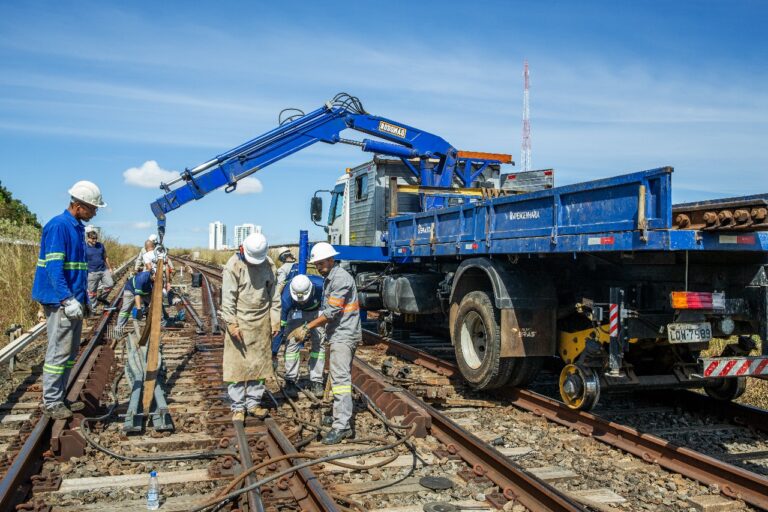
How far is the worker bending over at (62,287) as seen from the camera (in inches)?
215

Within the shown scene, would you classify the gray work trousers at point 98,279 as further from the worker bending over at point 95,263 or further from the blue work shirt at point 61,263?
the blue work shirt at point 61,263

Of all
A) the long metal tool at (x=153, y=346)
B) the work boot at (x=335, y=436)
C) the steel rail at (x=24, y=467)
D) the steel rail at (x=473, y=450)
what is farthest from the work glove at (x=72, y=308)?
the steel rail at (x=473, y=450)

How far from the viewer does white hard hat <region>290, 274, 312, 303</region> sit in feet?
22.8

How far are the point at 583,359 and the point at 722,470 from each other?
65.7 inches

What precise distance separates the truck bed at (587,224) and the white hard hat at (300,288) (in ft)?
6.33

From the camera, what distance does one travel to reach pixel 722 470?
457 centimetres

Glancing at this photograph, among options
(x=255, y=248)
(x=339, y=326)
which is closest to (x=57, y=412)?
(x=255, y=248)

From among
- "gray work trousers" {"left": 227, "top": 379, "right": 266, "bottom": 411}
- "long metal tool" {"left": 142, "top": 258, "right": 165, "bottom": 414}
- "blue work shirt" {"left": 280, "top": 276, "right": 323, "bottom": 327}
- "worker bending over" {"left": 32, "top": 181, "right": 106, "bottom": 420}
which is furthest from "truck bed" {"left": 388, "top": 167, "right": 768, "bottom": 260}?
"worker bending over" {"left": 32, "top": 181, "right": 106, "bottom": 420}

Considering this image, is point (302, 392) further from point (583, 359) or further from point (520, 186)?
point (520, 186)

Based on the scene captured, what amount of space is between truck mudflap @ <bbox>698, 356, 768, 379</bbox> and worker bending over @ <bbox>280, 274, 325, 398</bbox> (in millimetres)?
3767

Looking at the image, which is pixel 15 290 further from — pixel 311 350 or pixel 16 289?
pixel 311 350

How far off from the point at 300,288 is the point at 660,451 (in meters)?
3.78

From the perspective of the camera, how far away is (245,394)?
626 cm

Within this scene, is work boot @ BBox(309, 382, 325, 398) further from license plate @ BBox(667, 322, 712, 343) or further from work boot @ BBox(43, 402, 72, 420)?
license plate @ BBox(667, 322, 712, 343)
